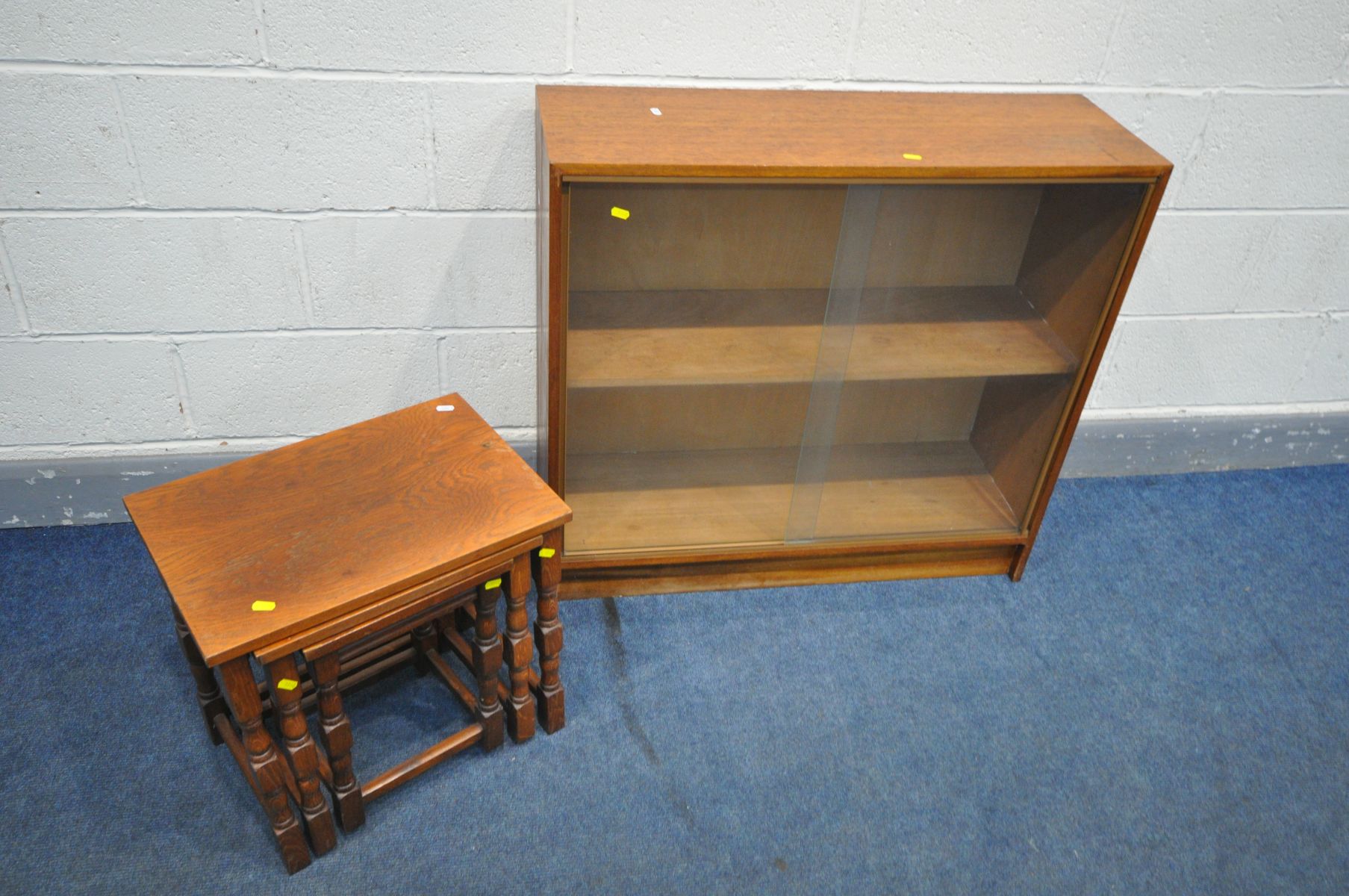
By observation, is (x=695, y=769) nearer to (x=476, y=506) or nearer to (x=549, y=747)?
(x=549, y=747)

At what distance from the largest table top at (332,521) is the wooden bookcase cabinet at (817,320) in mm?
227

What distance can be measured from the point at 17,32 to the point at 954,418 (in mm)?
1878

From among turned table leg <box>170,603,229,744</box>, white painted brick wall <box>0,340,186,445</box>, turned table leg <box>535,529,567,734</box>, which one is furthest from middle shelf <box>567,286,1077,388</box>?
white painted brick wall <box>0,340,186,445</box>

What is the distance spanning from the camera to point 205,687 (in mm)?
1683

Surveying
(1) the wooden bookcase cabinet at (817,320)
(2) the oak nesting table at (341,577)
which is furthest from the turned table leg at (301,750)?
(1) the wooden bookcase cabinet at (817,320)

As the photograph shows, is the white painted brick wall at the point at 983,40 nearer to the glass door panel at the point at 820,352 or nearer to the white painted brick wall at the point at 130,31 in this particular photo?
the glass door panel at the point at 820,352

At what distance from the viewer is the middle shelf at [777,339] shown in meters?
1.83

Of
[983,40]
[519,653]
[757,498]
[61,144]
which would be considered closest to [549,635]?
[519,653]

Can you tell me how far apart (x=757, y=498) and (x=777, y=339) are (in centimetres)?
38

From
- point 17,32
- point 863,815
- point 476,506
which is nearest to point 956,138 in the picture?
point 476,506

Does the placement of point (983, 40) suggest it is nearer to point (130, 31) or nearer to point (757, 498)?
point (757, 498)

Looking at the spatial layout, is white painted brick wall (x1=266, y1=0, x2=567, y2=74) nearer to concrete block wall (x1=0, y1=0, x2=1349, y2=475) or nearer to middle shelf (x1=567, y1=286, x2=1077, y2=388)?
concrete block wall (x1=0, y1=0, x2=1349, y2=475)

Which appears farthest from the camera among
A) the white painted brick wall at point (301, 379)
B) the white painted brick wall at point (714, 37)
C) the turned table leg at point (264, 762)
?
the white painted brick wall at point (301, 379)

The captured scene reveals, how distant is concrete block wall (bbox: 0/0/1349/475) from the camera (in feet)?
5.66
